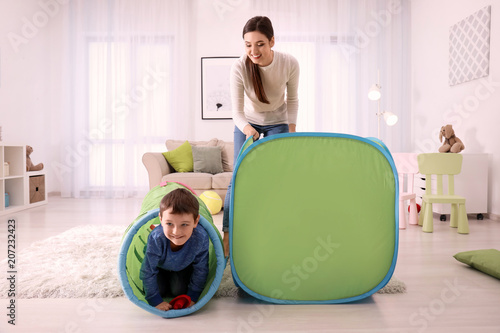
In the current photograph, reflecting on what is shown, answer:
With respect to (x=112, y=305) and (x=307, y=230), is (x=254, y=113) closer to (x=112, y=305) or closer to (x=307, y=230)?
(x=307, y=230)

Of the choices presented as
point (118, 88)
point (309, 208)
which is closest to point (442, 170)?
point (309, 208)

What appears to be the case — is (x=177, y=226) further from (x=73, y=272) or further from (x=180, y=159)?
(x=180, y=159)

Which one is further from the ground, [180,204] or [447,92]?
[447,92]

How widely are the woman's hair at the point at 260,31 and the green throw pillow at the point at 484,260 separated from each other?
1.36 metres

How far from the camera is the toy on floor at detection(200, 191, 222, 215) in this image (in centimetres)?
374

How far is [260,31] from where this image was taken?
1752mm

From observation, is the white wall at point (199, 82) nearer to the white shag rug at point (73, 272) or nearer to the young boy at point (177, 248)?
the white shag rug at point (73, 272)

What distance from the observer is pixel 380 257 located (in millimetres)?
1551

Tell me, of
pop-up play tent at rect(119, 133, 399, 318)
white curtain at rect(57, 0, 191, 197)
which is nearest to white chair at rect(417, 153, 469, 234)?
pop-up play tent at rect(119, 133, 399, 318)

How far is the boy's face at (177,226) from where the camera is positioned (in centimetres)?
138

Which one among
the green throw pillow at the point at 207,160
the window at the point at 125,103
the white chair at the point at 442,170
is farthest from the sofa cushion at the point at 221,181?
the white chair at the point at 442,170

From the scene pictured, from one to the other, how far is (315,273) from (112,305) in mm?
823

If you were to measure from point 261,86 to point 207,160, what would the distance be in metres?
→ 2.44

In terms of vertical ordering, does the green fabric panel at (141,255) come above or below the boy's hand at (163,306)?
above
